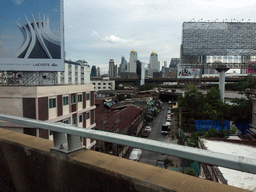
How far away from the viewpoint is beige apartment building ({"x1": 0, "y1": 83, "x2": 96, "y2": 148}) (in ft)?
25.2

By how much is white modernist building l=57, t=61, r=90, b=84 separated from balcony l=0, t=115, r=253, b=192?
41.3 meters

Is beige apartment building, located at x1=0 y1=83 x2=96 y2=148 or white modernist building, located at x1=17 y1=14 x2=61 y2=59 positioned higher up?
white modernist building, located at x1=17 y1=14 x2=61 y2=59

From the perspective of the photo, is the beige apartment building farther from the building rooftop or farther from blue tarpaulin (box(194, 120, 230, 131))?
blue tarpaulin (box(194, 120, 230, 131))

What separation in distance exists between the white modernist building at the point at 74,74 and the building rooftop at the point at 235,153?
38.0m

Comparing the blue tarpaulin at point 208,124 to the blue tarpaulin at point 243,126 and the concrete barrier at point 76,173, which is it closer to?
the blue tarpaulin at point 243,126

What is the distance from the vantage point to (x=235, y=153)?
6160 mm

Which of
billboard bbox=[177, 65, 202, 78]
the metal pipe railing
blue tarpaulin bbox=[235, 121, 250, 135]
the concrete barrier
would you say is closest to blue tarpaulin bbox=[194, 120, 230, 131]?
blue tarpaulin bbox=[235, 121, 250, 135]

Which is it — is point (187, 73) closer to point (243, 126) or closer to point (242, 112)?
point (242, 112)

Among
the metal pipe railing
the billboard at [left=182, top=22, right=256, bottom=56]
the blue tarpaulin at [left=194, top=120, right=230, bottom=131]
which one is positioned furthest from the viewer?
the billboard at [left=182, top=22, right=256, bottom=56]

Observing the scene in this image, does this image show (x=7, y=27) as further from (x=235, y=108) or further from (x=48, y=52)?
(x=235, y=108)

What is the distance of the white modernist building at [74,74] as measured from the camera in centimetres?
4353

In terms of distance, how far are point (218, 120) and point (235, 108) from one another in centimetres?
227

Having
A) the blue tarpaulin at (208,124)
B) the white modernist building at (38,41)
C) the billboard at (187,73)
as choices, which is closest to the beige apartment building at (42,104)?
the white modernist building at (38,41)

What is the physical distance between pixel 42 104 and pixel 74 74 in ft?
140
